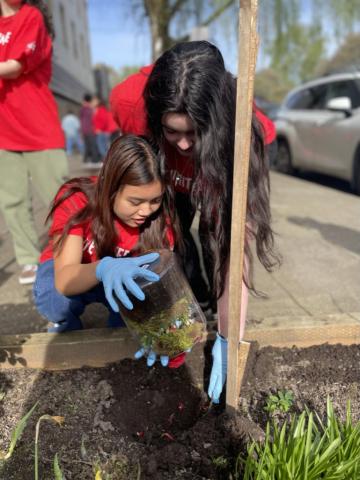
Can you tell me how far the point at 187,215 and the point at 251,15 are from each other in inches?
53.7

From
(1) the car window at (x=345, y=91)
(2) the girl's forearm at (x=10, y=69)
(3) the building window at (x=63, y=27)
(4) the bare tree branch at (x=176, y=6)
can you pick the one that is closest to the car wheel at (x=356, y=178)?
(1) the car window at (x=345, y=91)

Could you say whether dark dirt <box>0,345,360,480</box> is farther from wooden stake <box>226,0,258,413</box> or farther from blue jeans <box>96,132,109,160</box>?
blue jeans <box>96,132,109,160</box>

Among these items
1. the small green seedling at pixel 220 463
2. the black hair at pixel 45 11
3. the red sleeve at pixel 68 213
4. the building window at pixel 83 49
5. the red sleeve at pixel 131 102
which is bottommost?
the small green seedling at pixel 220 463

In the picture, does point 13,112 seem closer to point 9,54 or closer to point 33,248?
point 9,54

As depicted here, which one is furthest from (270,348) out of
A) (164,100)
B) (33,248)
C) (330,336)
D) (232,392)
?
(33,248)

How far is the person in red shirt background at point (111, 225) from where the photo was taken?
1.63 m

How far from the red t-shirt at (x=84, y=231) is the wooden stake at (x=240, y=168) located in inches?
28.8

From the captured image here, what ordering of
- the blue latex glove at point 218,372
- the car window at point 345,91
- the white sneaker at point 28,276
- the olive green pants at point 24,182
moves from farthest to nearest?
1. the car window at point 345,91
2. the white sneaker at point 28,276
3. the olive green pants at point 24,182
4. the blue latex glove at point 218,372

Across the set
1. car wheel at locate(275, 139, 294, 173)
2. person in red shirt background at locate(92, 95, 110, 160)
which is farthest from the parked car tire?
person in red shirt background at locate(92, 95, 110, 160)

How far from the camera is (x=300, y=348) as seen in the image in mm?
2125

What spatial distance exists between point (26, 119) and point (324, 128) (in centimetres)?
451

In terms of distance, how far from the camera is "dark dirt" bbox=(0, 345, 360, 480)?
151cm

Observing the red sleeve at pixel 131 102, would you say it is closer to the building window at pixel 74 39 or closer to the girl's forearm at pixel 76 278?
the girl's forearm at pixel 76 278

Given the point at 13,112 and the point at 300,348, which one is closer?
the point at 300,348
